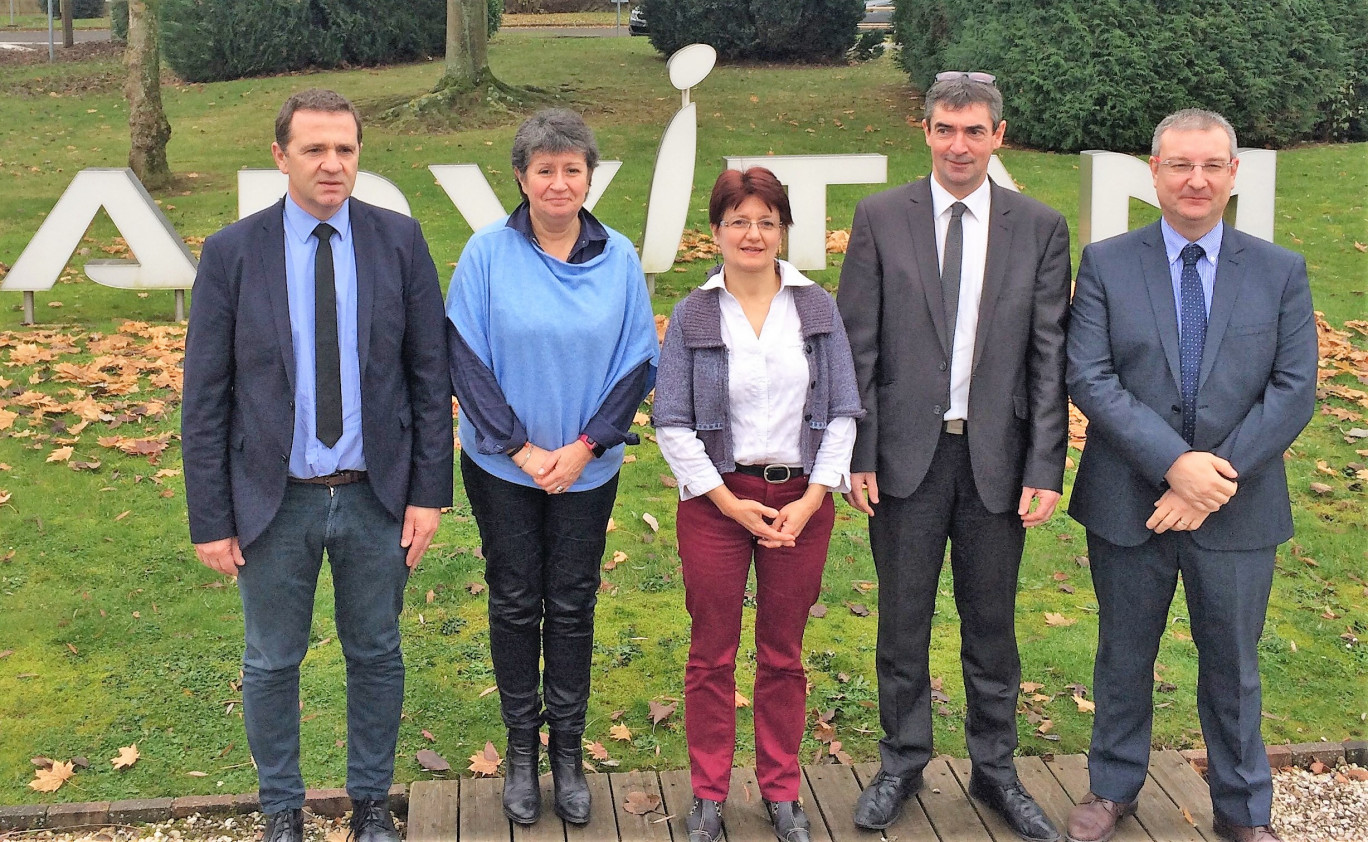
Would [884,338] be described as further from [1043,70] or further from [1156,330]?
[1043,70]

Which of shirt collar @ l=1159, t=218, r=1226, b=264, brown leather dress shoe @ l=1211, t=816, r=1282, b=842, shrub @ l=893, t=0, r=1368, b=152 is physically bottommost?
brown leather dress shoe @ l=1211, t=816, r=1282, b=842

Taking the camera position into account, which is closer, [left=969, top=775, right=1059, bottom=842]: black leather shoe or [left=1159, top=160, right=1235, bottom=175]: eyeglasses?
[left=1159, top=160, right=1235, bottom=175]: eyeglasses

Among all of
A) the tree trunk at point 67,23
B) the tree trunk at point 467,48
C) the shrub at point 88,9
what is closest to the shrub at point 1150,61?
the tree trunk at point 467,48

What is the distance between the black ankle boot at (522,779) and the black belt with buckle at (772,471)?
115 centimetres

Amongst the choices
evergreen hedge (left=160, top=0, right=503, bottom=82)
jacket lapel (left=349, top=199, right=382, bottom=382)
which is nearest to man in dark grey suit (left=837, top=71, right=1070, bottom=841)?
jacket lapel (left=349, top=199, right=382, bottom=382)

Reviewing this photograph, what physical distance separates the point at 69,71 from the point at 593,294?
2384 centimetres

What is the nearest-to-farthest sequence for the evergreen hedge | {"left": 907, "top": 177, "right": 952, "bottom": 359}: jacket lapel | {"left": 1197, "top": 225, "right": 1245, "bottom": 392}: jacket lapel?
{"left": 1197, "top": 225, "right": 1245, "bottom": 392}: jacket lapel
{"left": 907, "top": 177, "right": 952, "bottom": 359}: jacket lapel
the evergreen hedge

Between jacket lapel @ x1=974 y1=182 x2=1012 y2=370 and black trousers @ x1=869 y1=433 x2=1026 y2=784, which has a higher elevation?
jacket lapel @ x1=974 y1=182 x2=1012 y2=370

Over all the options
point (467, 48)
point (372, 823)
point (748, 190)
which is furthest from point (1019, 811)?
point (467, 48)

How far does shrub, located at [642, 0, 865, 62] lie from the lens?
2328 cm

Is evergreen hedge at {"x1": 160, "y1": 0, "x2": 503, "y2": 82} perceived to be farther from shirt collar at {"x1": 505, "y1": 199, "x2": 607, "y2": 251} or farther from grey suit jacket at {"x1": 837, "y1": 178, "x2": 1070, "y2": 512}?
grey suit jacket at {"x1": 837, "y1": 178, "x2": 1070, "y2": 512}

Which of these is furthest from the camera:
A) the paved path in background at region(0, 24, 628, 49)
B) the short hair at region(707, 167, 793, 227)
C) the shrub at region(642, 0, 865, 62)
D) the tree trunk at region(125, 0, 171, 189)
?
the paved path in background at region(0, 24, 628, 49)

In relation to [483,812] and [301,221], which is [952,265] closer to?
[301,221]

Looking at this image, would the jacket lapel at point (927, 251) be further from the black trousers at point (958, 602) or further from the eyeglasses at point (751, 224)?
the eyeglasses at point (751, 224)
